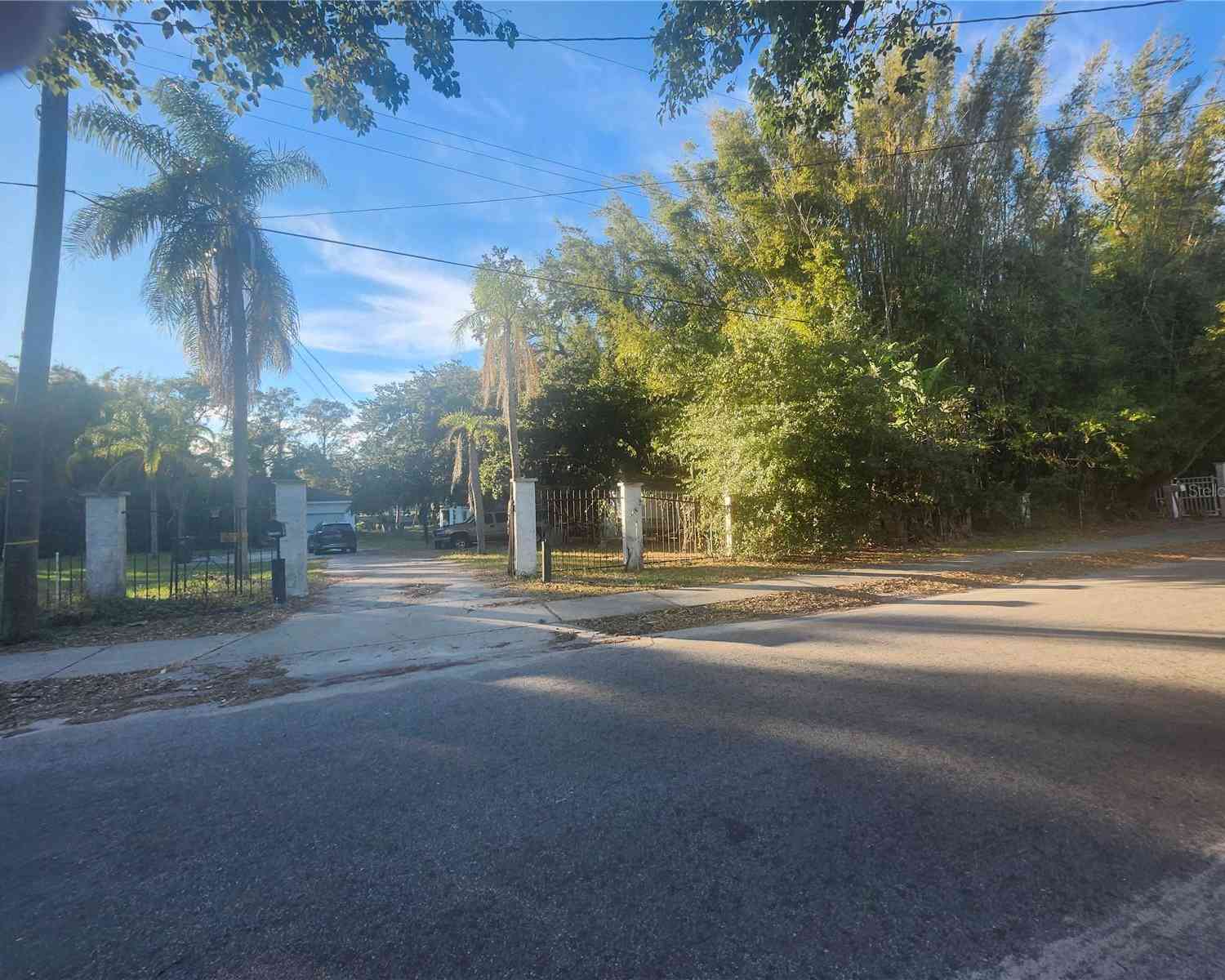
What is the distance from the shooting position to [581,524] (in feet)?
58.9

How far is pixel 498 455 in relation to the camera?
81.4 feet

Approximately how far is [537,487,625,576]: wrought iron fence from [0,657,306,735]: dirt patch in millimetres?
6062

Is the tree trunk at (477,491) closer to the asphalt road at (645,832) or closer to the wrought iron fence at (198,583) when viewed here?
the wrought iron fence at (198,583)

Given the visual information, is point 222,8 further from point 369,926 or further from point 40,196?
point 369,926

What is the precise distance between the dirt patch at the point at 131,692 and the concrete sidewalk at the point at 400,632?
0.21 meters

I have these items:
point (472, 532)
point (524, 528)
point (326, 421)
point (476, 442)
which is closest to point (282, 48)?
point (524, 528)

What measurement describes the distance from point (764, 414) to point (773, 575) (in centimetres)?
357

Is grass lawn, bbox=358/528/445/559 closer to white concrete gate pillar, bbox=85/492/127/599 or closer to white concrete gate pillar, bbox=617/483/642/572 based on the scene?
white concrete gate pillar, bbox=617/483/642/572

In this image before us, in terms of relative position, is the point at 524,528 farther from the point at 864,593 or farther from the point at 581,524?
the point at 864,593

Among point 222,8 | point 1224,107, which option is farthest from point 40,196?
point 1224,107

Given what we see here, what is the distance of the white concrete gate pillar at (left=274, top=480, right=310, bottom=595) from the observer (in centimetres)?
1073

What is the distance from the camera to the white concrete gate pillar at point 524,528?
496 inches

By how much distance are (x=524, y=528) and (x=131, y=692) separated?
734 cm

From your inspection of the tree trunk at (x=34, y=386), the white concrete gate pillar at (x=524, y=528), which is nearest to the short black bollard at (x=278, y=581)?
the tree trunk at (x=34, y=386)
